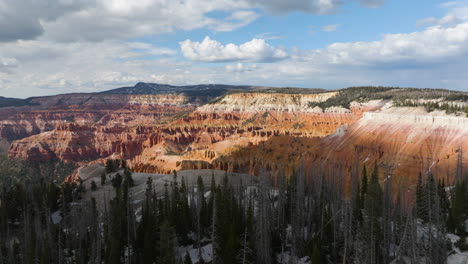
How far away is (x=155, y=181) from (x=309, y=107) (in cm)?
13042

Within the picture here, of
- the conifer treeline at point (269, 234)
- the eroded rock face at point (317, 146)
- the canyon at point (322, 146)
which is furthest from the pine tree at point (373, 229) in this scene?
the eroded rock face at point (317, 146)

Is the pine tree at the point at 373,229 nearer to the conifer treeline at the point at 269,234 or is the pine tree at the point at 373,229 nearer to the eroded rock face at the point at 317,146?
the conifer treeline at the point at 269,234

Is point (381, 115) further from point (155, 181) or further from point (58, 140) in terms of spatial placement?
point (58, 140)

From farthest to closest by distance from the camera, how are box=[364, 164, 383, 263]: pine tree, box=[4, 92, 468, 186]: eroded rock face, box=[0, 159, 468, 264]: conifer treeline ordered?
1. box=[4, 92, 468, 186]: eroded rock face
2. box=[0, 159, 468, 264]: conifer treeline
3. box=[364, 164, 383, 263]: pine tree

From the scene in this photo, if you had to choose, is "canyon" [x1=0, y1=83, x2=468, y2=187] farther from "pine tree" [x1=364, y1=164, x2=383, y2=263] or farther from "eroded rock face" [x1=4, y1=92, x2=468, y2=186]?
"pine tree" [x1=364, y1=164, x2=383, y2=263]

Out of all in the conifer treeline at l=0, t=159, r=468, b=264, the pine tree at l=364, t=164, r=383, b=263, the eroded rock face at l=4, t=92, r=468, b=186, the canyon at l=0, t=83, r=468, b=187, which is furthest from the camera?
the eroded rock face at l=4, t=92, r=468, b=186

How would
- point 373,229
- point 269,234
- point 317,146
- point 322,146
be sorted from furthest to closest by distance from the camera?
point 317,146, point 322,146, point 269,234, point 373,229

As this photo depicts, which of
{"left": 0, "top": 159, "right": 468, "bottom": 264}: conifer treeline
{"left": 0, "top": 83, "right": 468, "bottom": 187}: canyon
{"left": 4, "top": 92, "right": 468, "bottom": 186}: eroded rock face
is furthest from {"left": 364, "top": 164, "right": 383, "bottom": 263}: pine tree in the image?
{"left": 4, "top": 92, "right": 468, "bottom": 186}: eroded rock face

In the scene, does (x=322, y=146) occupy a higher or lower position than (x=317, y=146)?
higher

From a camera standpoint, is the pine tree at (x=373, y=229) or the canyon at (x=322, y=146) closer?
the pine tree at (x=373, y=229)

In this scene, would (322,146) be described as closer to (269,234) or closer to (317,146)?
(317,146)

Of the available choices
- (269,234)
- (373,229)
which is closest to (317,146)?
(269,234)

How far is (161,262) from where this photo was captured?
33.7m

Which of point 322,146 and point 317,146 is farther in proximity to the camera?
point 317,146
